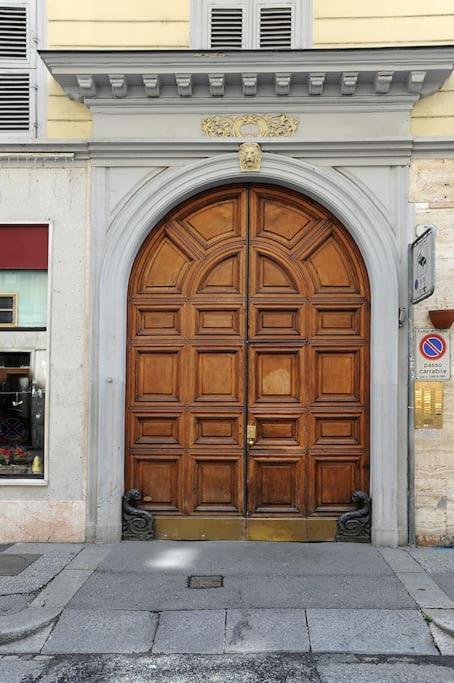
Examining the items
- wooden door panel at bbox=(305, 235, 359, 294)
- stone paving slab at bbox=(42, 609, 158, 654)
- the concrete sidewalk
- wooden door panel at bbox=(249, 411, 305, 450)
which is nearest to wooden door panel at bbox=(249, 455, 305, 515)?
wooden door panel at bbox=(249, 411, 305, 450)

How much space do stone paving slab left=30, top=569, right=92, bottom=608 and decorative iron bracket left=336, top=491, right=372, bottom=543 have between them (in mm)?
2800

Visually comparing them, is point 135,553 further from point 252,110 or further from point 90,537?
point 252,110

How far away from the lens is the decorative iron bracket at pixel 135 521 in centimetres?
685

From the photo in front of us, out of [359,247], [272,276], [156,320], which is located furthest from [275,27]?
[156,320]

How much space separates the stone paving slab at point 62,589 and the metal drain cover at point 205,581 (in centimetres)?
101

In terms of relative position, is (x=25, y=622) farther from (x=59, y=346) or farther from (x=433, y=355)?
(x=433, y=355)

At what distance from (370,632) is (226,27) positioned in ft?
21.5

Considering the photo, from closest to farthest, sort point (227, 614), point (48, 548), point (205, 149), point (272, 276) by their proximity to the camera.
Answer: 1. point (227, 614)
2. point (48, 548)
3. point (205, 149)
4. point (272, 276)

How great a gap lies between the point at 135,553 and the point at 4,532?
159cm

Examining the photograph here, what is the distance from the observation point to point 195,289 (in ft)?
23.3

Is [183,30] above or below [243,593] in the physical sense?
above

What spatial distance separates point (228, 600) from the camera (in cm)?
525

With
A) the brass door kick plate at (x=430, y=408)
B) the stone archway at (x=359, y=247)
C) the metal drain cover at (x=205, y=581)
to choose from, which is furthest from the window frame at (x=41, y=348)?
the brass door kick plate at (x=430, y=408)

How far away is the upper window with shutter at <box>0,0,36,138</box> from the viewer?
7.15 metres
